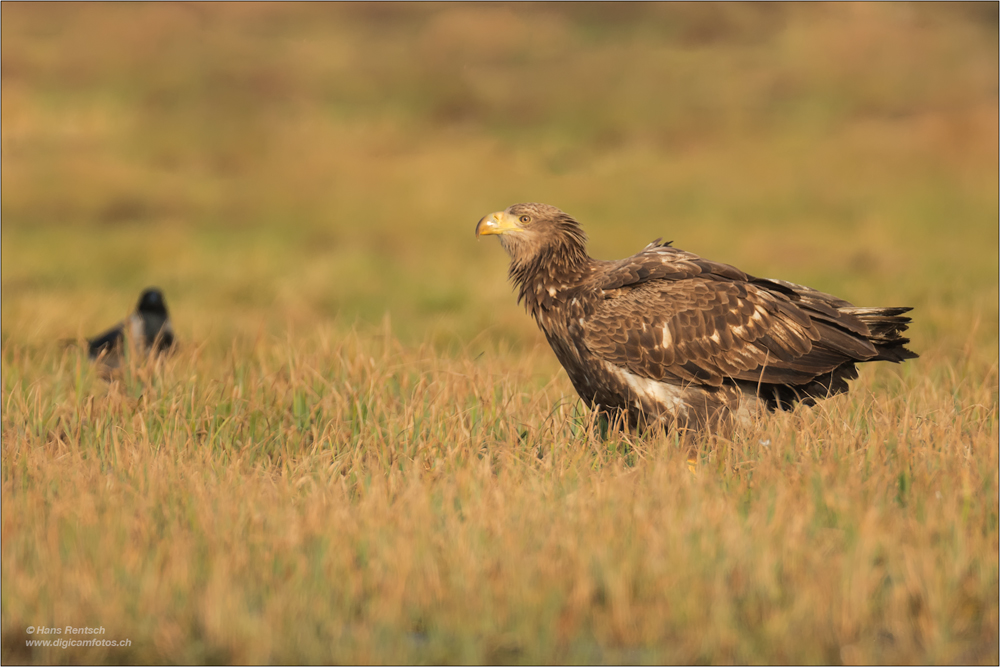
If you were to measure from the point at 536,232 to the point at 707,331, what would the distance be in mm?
1284

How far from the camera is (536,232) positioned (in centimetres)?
730

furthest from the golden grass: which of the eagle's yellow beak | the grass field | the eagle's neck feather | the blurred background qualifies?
the blurred background

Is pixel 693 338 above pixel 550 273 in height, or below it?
below

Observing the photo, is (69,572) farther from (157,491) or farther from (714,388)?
(714,388)

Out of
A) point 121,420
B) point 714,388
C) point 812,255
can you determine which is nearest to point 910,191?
point 812,255

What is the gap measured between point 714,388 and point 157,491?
10.9ft

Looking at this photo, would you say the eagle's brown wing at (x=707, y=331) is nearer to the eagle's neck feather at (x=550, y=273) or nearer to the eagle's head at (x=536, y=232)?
the eagle's neck feather at (x=550, y=273)

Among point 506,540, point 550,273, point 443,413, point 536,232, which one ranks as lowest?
point 506,540

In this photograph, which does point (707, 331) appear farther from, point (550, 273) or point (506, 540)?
point (506, 540)

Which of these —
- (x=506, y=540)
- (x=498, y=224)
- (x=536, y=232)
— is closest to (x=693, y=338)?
(x=536, y=232)

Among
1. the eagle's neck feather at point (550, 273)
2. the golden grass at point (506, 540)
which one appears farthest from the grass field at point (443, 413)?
the eagle's neck feather at point (550, 273)

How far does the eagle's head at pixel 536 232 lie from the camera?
7266 millimetres

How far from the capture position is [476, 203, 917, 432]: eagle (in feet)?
22.3

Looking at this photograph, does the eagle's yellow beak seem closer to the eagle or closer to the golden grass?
the eagle
